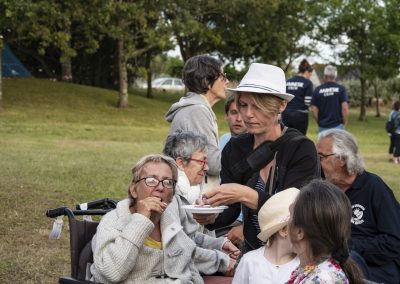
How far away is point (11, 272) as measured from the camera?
5.98m

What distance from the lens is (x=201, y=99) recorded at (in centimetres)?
546

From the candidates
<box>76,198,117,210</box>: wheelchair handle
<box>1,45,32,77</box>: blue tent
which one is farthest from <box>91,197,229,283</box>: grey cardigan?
<box>1,45,32,77</box>: blue tent

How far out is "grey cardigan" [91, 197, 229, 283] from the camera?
11.7ft

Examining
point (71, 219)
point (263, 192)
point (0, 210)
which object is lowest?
point (0, 210)

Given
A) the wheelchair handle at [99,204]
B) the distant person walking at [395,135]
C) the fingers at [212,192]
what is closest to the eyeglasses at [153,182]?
the fingers at [212,192]

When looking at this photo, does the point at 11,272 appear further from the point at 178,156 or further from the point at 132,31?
the point at 132,31

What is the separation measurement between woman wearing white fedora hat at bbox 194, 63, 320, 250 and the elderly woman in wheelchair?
0.20m

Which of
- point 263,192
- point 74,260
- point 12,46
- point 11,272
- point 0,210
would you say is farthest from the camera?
point 12,46

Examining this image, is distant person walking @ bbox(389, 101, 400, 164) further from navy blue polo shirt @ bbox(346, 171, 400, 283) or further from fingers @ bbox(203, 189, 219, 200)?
fingers @ bbox(203, 189, 219, 200)

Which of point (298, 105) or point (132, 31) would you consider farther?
point (132, 31)

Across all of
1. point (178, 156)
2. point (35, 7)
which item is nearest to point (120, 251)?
point (178, 156)

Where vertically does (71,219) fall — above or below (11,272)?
above

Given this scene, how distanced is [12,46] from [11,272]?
112 ft

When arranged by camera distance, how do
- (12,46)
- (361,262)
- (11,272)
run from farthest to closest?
(12,46) → (11,272) → (361,262)
